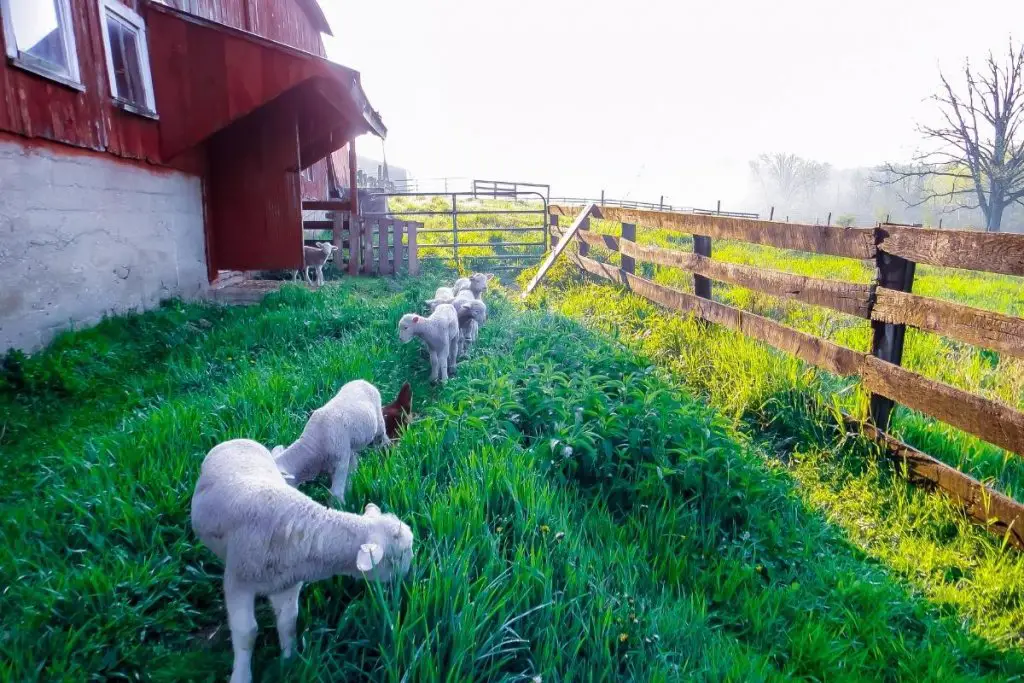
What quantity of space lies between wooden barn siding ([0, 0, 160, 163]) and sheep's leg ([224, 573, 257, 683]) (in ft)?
16.6

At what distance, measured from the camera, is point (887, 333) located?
399cm

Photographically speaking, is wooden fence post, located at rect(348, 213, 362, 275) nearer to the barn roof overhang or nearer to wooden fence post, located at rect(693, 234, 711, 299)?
the barn roof overhang

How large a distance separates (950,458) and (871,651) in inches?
81.3

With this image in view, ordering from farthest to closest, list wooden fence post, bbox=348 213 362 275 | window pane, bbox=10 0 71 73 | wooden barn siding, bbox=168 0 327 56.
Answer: wooden fence post, bbox=348 213 362 275 < wooden barn siding, bbox=168 0 327 56 < window pane, bbox=10 0 71 73

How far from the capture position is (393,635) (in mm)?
1764

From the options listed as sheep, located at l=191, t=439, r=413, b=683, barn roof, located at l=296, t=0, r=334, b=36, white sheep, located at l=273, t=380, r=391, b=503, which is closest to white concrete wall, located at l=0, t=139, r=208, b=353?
white sheep, located at l=273, t=380, r=391, b=503

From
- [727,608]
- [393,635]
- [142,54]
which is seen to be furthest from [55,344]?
[727,608]

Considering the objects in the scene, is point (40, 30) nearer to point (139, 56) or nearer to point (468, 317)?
point (139, 56)

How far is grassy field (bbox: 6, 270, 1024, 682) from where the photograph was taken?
1.93m

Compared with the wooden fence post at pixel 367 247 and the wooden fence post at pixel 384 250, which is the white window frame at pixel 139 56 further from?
the wooden fence post at pixel 384 250

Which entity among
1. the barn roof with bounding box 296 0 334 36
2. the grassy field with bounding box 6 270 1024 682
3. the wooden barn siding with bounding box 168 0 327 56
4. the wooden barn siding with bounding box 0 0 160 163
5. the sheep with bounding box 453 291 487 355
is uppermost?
the barn roof with bounding box 296 0 334 36

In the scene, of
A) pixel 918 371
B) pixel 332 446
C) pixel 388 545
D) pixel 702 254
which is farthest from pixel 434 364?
pixel 918 371

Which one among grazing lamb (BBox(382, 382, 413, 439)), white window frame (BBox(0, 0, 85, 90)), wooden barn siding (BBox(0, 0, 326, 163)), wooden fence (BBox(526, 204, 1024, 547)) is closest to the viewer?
wooden fence (BBox(526, 204, 1024, 547))

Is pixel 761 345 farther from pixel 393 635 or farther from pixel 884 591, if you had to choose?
pixel 393 635
